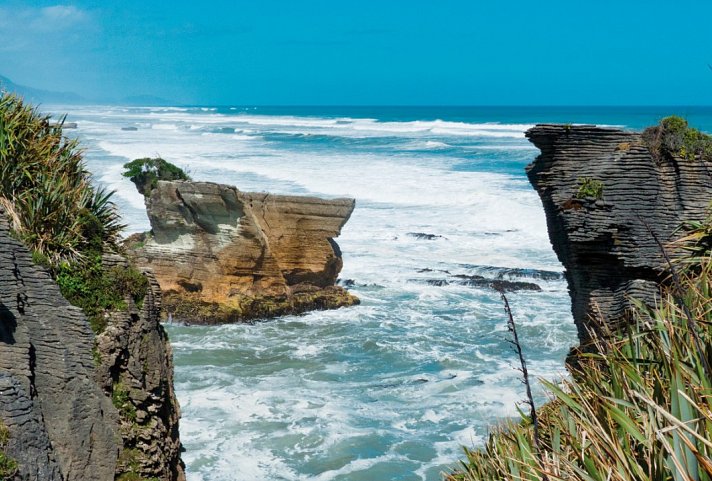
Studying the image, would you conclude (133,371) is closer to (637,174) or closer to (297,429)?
(297,429)

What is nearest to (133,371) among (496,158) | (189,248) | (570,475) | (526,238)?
(570,475)

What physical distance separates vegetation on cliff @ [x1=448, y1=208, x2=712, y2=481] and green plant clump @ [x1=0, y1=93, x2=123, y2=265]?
17.6ft

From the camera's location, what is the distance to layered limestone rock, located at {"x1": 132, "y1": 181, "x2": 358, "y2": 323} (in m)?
20.7

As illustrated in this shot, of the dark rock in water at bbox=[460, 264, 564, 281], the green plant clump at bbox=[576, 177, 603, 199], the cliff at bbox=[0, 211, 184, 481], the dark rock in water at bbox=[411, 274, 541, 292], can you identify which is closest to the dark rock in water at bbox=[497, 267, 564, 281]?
the dark rock in water at bbox=[460, 264, 564, 281]

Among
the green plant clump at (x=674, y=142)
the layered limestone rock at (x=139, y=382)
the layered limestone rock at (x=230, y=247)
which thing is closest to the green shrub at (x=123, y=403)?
→ the layered limestone rock at (x=139, y=382)

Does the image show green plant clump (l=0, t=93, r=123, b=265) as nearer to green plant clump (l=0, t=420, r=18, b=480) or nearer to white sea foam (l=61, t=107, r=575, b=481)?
green plant clump (l=0, t=420, r=18, b=480)

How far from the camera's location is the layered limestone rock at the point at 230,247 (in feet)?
67.8

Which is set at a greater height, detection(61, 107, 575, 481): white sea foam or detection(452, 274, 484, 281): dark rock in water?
detection(452, 274, 484, 281): dark rock in water

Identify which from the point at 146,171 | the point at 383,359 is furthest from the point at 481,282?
the point at 146,171

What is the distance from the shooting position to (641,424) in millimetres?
5754

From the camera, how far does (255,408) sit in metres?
15.5

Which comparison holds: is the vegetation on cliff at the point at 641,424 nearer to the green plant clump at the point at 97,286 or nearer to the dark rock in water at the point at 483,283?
the green plant clump at the point at 97,286

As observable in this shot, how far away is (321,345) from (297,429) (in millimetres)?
5091

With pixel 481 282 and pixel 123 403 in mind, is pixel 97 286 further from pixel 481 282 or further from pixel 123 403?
pixel 481 282
